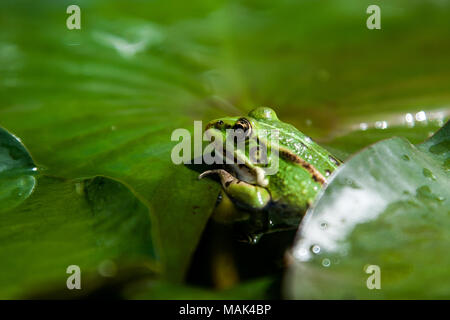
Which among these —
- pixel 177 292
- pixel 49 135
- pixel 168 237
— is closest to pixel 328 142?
pixel 168 237

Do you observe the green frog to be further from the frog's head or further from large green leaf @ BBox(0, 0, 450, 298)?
large green leaf @ BBox(0, 0, 450, 298)

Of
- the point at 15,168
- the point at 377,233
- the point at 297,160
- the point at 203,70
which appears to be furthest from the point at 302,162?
the point at 15,168

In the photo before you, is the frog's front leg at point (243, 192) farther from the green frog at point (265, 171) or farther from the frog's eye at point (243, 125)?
the frog's eye at point (243, 125)

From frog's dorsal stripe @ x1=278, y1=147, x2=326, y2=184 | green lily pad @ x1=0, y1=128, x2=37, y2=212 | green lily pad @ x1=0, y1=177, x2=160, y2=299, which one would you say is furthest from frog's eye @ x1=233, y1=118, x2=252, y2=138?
green lily pad @ x1=0, y1=128, x2=37, y2=212

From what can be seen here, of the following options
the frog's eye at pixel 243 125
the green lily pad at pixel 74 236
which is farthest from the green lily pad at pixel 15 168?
the frog's eye at pixel 243 125

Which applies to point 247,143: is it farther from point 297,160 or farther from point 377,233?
point 377,233

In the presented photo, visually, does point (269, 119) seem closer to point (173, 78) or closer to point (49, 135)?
point (173, 78)
